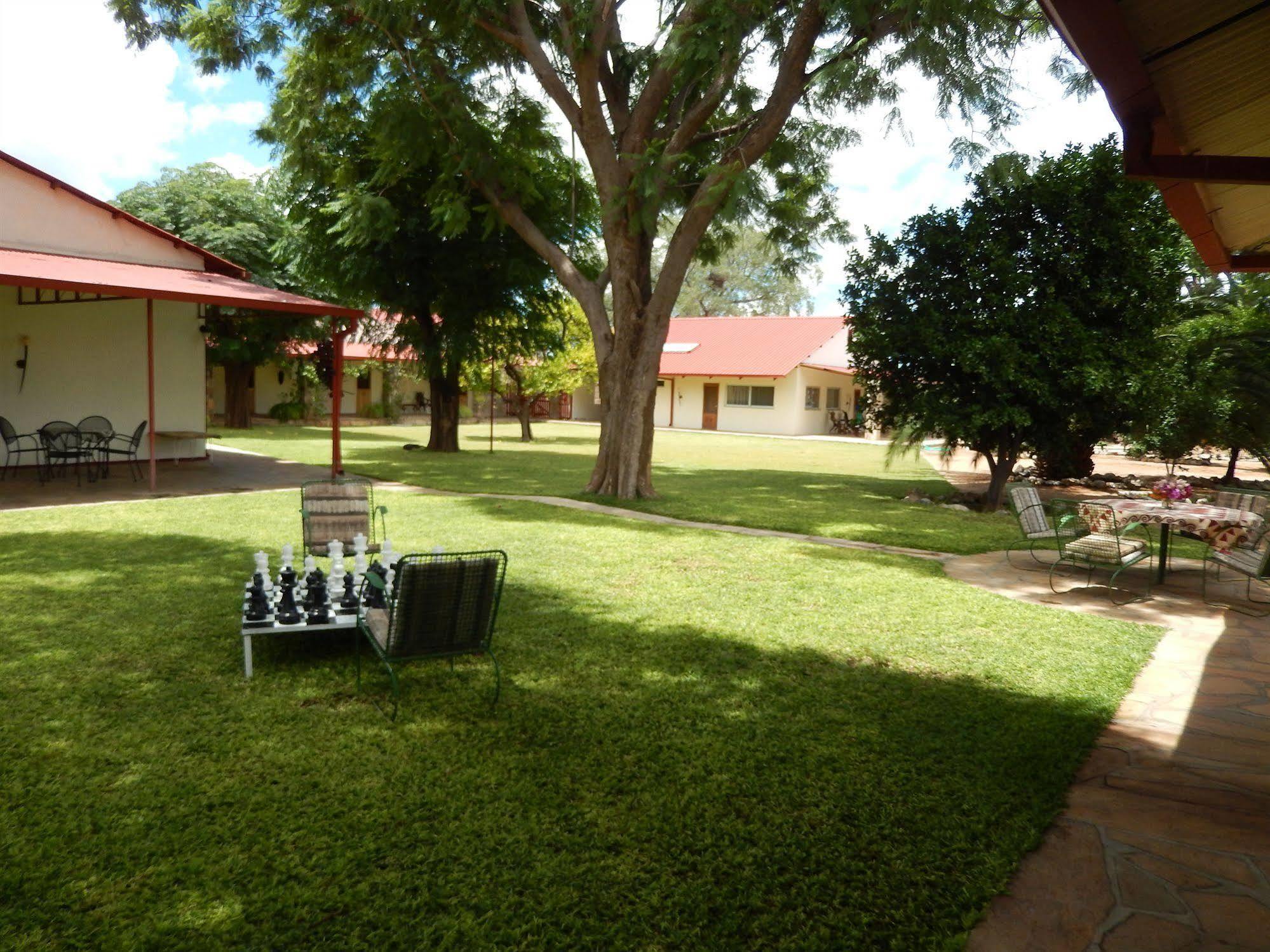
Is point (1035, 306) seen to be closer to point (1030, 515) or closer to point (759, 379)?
point (1030, 515)

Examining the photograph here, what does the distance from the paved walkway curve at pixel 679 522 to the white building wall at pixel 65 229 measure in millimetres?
6291

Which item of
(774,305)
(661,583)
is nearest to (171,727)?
(661,583)

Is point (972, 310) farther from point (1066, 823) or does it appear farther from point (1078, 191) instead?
point (1066, 823)

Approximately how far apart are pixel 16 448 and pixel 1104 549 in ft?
55.2

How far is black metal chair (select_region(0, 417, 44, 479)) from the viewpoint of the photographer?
1484 cm

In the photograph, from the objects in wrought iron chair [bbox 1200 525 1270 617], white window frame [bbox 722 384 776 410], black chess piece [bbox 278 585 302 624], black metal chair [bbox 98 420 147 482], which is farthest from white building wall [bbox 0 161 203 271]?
white window frame [bbox 722 384 776 410]

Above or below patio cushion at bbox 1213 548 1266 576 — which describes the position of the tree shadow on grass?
below

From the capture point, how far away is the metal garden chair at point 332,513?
7730 mm

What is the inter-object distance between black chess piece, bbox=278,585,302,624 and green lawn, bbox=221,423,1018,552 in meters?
7.64

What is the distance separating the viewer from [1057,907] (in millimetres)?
3227

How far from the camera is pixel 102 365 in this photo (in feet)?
54.7

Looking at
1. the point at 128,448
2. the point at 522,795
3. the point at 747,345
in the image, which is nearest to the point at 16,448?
the point at 128,448

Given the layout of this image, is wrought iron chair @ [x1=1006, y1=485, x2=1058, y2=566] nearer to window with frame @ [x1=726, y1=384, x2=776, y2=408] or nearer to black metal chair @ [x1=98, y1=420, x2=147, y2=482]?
black metal chair @ [x1=98, y1=420, x2=147, y2=482]

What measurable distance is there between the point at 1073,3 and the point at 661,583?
244 inches
